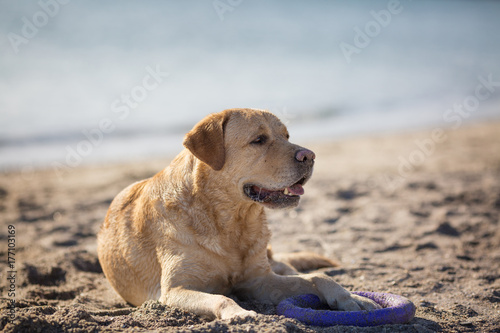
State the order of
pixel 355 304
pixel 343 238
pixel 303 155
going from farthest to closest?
pixel 343 238 → pixel 303 155 → pixel 355 304

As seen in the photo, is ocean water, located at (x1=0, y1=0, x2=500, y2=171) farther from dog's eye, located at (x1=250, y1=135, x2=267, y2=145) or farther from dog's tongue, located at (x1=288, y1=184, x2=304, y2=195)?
dog's tongue, located at (x1=288, y1=184, x2=304, y2=195)

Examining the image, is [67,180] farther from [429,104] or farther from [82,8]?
[82,8]

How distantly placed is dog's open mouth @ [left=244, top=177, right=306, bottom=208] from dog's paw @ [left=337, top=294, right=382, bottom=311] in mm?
903

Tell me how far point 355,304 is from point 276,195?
1106 millimetres

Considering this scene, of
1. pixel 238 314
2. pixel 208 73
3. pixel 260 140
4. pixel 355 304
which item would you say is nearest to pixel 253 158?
pixel 260 140

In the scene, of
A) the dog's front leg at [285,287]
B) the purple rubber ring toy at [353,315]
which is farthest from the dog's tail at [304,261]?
the purple rubber ring toy at [353,315]

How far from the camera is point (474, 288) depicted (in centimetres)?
460

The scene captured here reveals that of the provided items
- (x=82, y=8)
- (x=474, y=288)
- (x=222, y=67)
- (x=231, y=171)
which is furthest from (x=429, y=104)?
(x=82, y=8)

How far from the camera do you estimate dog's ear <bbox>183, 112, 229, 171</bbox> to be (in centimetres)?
395

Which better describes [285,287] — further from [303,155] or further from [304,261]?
[303,155]

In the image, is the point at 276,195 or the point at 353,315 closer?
the point at 353,315

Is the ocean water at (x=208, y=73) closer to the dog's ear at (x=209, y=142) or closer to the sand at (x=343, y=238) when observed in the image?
the sand at (x=343, y=238)

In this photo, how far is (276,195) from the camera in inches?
158

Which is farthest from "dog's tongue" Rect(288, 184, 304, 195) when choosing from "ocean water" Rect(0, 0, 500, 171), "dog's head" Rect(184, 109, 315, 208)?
"ocean water" Rect(0, 0, 500, 171)
